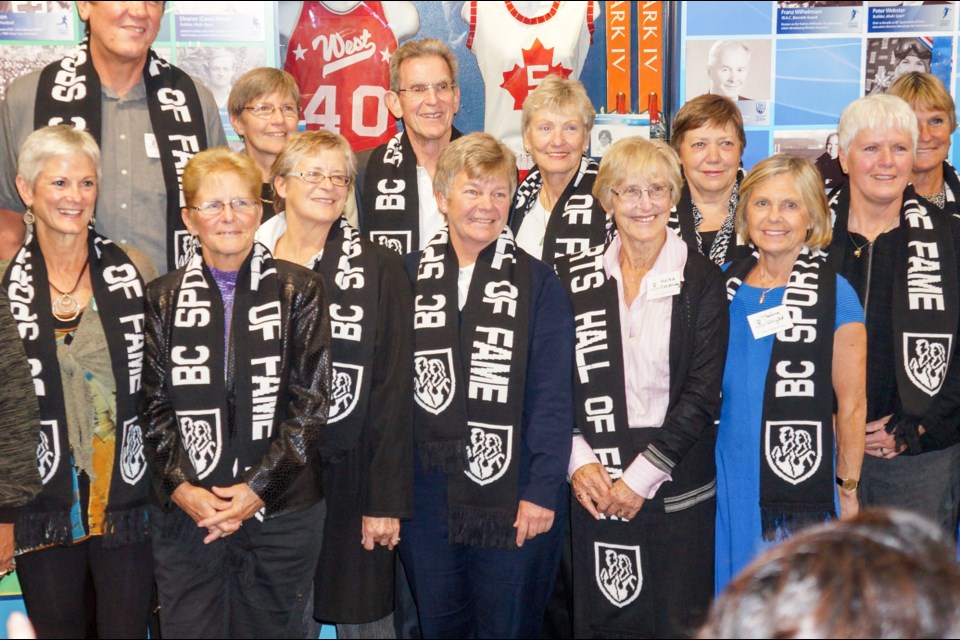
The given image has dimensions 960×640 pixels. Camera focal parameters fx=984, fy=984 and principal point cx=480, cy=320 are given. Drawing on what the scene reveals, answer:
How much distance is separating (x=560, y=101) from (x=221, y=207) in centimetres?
130

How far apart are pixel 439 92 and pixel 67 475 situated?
1.81 m

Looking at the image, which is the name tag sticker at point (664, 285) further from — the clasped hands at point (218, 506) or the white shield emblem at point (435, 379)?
the clasped hands at point (218, 506)

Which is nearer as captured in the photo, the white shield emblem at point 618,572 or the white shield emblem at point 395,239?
the white shield emblem at point 618,572

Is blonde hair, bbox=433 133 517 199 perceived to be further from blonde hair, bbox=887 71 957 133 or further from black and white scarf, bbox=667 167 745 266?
blonde hair, bbox=887 71 957 133

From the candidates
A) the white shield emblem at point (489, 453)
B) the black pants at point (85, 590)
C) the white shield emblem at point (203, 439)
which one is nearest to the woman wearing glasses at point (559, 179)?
the white shield emblem at point (489, 453)

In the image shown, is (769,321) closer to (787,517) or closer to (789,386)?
(789,386)

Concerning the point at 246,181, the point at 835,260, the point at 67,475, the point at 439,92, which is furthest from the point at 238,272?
the point at 835,260

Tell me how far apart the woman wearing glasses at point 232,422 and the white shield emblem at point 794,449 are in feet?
4.38

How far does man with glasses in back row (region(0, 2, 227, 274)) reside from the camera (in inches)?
122

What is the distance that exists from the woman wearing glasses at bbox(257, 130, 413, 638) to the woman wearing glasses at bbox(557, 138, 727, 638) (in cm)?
54

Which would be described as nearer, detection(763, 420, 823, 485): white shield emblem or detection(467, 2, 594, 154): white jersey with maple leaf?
detection(763, 420, 823, 485): white shield emblem

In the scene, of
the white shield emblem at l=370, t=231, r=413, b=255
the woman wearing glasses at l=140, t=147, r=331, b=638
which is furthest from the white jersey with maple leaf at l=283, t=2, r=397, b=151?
the woman wearing glasses at l=140, t=147, r=331, b=638

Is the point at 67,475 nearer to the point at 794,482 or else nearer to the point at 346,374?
the point at 346,374

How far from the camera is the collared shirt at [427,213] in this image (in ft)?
11.5
